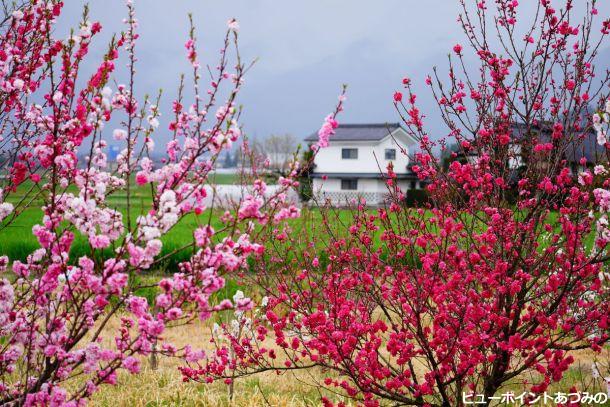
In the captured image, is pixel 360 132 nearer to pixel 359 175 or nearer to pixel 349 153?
pixel 349 153

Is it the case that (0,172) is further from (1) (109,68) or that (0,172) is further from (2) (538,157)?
(2) (538,157)

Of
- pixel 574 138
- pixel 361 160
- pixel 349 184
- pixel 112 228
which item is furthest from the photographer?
pixel 349 184

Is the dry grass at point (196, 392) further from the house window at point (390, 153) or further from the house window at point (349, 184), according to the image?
the house window at point (349, 184)

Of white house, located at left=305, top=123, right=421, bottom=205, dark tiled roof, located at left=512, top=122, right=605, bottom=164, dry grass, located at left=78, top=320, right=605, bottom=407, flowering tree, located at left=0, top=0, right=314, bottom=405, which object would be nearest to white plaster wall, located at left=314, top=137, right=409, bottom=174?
white house, located at left=305, top=123, right=421, bottom=205

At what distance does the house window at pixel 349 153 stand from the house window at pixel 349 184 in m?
1.65

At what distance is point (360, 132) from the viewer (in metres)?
39.2

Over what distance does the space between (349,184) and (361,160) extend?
215cm

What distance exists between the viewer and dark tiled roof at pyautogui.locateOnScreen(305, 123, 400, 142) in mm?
37688

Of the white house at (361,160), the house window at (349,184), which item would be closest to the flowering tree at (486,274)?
the white house at (361,160)

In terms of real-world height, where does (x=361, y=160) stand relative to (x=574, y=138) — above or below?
above

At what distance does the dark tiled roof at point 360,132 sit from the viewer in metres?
37.7

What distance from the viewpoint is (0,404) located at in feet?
10.7

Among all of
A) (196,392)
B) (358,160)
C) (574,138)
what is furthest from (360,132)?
(196,392)

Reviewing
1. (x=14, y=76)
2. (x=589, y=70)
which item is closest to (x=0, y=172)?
(x=14, y=76)
